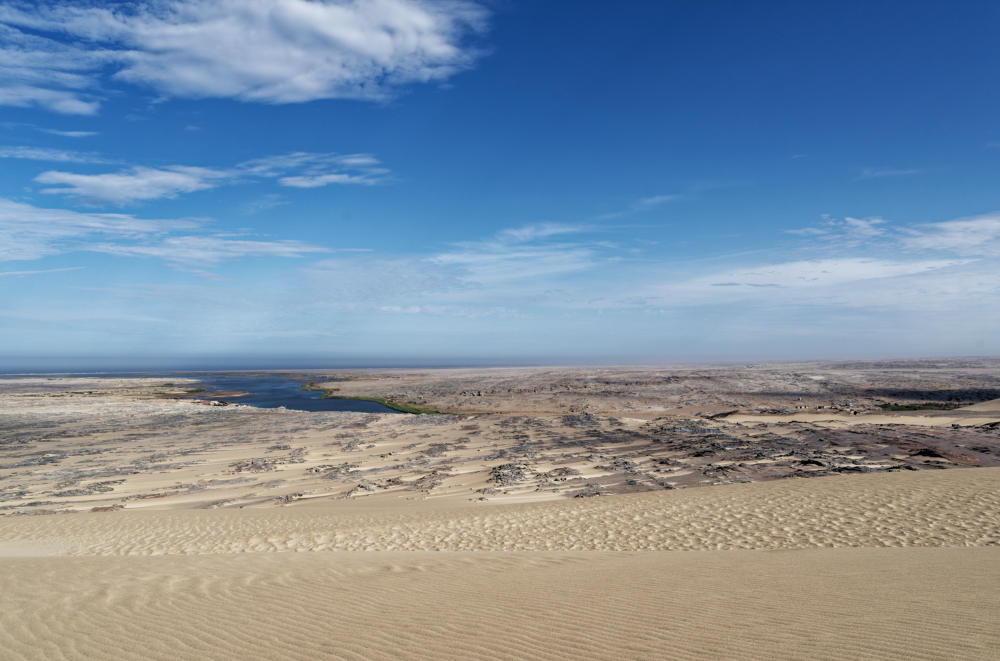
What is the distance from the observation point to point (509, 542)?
38.7ft

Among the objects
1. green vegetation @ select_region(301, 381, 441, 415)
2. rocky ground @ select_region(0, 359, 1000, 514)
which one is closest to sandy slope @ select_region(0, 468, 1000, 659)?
rocky ground @ select_region(0, 359, 1000, 514)

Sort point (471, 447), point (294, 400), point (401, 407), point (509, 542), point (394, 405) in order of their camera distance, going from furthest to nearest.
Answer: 1. point (294, 400)
2. point (394, 405)
3. point (401, 407)
4. point (471, 447)
5. point (509, 542)

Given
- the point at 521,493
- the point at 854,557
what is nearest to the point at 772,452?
the point at 521,493

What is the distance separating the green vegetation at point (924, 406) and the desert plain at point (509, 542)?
736 cm

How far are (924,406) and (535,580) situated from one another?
43438mm

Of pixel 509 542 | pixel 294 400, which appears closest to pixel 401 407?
pixel 294 400

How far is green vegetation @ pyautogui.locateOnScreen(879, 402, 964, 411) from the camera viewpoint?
37688mm

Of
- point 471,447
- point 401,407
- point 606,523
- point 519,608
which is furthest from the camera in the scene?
point 401,407

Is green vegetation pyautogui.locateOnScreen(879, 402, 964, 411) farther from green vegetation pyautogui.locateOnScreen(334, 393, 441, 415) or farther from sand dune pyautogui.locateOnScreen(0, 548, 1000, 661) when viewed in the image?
sand dune pyautogui.locateOnScreen(0, 548, 1000, 661)

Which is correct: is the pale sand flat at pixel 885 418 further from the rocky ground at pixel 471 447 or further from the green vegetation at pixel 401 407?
the green vegetation at pixel 401 407

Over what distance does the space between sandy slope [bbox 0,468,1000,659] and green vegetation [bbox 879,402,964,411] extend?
28.1 metres

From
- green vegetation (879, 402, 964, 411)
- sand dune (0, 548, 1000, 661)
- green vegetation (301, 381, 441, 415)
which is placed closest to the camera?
sand dune (0, 548, 1000, 661)

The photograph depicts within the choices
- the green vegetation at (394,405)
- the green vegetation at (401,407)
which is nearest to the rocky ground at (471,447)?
the green vegetation at (401,407)

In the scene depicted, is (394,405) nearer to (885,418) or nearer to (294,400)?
(294,400)
